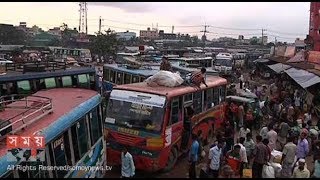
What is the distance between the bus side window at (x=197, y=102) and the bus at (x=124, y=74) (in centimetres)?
618

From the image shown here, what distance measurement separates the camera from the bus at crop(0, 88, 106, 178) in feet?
18.7

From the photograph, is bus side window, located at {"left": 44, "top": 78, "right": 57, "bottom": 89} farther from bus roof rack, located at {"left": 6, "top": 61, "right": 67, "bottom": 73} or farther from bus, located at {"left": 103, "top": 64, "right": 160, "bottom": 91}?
bus, located at {"left": 103, "top": 64, "right": 160, "bottom": 91}

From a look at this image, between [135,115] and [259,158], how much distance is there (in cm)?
346

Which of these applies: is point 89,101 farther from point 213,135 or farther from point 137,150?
point 213,135

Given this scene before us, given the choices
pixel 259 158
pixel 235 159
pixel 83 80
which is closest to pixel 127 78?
pixel 83 80

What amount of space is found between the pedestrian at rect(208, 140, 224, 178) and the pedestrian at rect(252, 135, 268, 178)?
35.5 inches

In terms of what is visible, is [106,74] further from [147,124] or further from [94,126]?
[94,126]

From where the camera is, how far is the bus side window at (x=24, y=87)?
45.7 ft

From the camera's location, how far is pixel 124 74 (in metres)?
21.1

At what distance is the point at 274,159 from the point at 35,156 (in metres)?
7.20

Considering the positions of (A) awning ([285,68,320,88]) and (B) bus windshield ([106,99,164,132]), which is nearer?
(B) bus windshield ([106,99,164,132])

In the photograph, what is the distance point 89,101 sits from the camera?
30.9ft

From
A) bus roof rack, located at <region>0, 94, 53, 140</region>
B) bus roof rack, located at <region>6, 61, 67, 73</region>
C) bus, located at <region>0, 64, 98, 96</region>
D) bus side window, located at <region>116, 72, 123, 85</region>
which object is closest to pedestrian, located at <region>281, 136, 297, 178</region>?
bus roof rack, located at <region>0, 94, 53, 140</region>

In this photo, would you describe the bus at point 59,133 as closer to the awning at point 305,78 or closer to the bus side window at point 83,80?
the bus side window at point 83,80
